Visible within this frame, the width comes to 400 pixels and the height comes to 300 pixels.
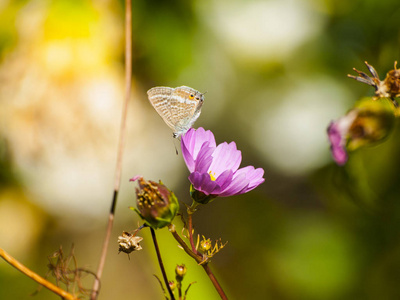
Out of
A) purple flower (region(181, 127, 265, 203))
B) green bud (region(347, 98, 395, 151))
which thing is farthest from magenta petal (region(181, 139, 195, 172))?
green bud (region(347, 98, 395, 151))

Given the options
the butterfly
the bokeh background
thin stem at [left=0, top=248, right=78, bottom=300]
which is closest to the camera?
thin stem at [left=0, top=248, right=78, bottom=300]

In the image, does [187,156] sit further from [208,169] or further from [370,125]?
[370,125]

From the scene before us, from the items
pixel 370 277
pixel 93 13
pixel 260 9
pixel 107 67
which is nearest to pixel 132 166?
pixel 107 67

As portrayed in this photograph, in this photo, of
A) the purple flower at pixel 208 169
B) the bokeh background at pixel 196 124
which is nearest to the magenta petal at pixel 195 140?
the purple flower at pixel 208 169

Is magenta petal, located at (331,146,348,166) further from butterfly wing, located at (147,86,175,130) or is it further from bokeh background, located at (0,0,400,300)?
bokeh background, located at (0,0,400,300)

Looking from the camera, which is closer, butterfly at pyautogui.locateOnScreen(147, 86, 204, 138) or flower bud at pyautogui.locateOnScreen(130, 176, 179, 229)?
flower bud at pyautogui.locateOnScreen(130, 176, 179, 229)

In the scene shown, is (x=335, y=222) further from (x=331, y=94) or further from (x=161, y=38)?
(x=161, y=38)

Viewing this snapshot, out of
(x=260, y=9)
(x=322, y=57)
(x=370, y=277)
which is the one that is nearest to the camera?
(x=370, y=277)

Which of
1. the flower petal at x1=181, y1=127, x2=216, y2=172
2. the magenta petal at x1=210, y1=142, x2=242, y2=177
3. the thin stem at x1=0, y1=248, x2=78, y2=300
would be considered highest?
the flower petal at x1=181, y1=127, x2=216, y2=172
